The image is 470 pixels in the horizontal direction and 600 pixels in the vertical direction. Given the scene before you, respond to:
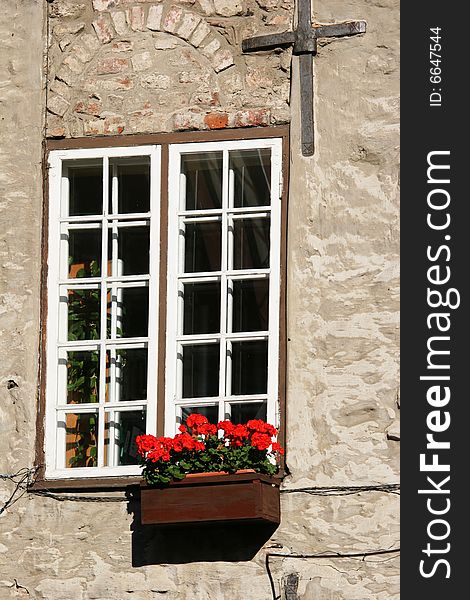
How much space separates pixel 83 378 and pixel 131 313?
443 millimetres

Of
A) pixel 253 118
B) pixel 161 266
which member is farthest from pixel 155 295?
pixel 253 118

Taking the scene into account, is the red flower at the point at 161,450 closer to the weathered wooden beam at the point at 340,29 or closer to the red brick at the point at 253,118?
the red brick at the point at 253,118

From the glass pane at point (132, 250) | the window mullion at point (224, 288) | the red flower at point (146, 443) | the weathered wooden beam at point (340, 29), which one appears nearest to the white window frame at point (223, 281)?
the window mullion at point (224, 288)

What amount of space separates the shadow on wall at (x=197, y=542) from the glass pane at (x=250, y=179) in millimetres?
1818

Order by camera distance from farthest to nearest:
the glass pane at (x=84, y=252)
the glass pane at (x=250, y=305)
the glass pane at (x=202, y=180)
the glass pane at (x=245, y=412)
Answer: the glass pane at (x=84, y=252)
the glass pane at (x=202, y=180)
the glass pane at (x=250, y=305)
the glass pane at (x=245, y=412)

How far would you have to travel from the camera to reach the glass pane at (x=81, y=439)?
9.86 m

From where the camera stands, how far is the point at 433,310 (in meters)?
9.38

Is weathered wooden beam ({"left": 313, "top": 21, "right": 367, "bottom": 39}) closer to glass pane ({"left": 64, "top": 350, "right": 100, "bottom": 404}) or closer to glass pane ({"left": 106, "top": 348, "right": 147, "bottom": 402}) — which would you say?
glass pane ({"left": 106, "top": 348, "right": 147, "bottom": 402})

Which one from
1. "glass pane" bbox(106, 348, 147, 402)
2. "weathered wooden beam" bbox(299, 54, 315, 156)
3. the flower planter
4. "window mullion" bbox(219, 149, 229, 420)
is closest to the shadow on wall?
the flower planter

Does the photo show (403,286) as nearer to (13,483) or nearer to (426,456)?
(426,456)

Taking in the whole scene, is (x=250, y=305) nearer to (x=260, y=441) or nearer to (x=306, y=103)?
(x=260, y=441)

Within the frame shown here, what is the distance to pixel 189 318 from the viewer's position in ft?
32.4

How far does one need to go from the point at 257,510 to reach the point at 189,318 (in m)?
1.34

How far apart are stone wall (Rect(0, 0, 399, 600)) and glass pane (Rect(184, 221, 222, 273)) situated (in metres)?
0.48
